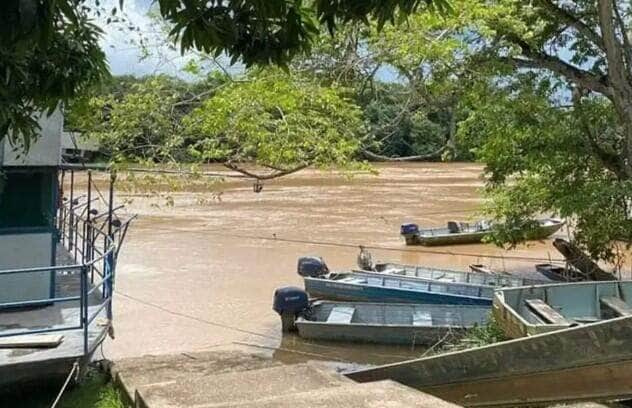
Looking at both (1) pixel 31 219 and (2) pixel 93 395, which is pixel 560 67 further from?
(2) pixel 93 395

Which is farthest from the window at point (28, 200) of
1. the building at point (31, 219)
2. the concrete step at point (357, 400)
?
the concrete step at point (357, 400)

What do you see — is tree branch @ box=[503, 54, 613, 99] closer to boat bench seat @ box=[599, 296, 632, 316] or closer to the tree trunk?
the tree trunk

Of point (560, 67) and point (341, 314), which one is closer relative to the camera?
point (560, 67)

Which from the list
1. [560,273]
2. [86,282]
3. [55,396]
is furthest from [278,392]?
[560,273]

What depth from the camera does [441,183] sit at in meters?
48.6

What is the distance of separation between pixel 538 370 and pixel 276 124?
7.03 metres

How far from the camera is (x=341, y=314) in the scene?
13836mm

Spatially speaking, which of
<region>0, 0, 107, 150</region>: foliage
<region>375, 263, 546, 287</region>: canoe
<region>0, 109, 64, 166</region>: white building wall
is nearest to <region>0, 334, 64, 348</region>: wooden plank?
<region>0, 109, 64, 166</region>: white building wall

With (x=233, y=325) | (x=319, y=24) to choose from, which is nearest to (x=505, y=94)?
(x=233, y=325)

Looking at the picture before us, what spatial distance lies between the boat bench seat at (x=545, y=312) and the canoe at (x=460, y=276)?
724 cm

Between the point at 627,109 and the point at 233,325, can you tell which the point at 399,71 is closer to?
the point at 627,109

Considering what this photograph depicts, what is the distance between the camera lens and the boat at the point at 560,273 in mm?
16319

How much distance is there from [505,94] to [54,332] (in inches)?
355

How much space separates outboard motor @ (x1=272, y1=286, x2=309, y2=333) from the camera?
45.0ft
